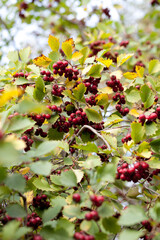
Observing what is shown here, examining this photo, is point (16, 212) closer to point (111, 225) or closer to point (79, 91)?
point (111, 225)

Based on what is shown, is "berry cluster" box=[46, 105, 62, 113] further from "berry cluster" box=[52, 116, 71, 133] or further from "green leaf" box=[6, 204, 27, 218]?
"green leaf" box=[6, 204, 27, 218]

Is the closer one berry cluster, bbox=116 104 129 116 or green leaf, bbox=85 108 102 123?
green leaf, bbox=85 108 102 123

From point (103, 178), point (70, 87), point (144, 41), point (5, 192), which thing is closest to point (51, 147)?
point (103, 178)

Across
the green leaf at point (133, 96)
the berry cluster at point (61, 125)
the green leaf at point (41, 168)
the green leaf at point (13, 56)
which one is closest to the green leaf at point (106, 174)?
the green leaf at point (41, 168)

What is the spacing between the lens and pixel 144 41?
397 cm

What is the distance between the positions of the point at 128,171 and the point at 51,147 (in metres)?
0.50

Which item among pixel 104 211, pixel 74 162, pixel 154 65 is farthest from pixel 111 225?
pixel 154 65

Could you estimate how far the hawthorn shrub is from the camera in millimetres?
1002

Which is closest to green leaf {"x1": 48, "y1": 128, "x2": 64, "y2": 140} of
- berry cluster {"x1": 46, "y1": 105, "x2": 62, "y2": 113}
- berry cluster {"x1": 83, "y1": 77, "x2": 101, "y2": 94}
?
berry cluster {"x1": 46, "y1": 105, "x2": 62, "y2": 113}

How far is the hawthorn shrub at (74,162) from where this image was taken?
1002mm

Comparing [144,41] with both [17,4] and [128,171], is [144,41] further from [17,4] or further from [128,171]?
[128,171]

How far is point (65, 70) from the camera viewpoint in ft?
5.77

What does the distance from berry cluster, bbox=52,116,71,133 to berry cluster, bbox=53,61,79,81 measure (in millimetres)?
313

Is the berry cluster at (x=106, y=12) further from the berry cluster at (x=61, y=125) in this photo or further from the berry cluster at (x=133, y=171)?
the berry cluster at (x=133, y=171)
